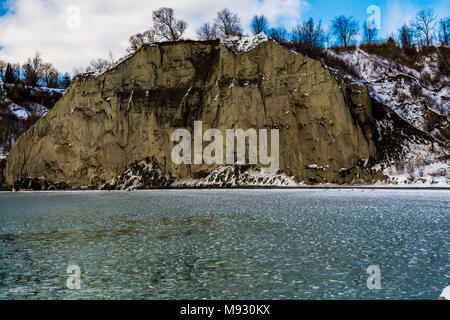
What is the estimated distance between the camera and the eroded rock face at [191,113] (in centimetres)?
3603

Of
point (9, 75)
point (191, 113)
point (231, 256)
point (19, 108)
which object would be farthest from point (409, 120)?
point (9, 75)

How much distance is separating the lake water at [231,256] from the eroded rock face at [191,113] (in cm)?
2180

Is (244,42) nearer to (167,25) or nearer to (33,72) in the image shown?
(167,25)

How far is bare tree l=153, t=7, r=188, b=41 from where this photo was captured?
51688 millimetres

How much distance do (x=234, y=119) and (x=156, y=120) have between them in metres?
8.39

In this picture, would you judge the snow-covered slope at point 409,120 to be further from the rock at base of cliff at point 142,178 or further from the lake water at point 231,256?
the rock at base of cliff at point 142,178

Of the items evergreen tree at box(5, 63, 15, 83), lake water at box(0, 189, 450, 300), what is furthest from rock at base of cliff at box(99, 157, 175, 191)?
evergreen tree at box(5, 63, 15, 83)

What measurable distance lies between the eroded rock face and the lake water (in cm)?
2180

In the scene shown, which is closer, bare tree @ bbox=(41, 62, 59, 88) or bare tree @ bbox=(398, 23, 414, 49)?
bare tree @ bbox=(398, 23, 414, 49)

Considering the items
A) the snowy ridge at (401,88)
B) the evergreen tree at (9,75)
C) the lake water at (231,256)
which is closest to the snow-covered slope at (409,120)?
the snowy ridge at (401,88)

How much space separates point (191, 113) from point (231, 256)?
33.4 m

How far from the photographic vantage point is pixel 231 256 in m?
8.40

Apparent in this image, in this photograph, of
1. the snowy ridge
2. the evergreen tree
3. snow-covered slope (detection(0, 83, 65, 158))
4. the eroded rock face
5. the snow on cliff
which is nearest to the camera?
the eroded rock face

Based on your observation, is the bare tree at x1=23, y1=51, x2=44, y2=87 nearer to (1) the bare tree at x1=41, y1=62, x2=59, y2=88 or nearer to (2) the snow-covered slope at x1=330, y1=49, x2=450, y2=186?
(1) the bare tree at x1=41, y1=62, x2=59, y2=88
